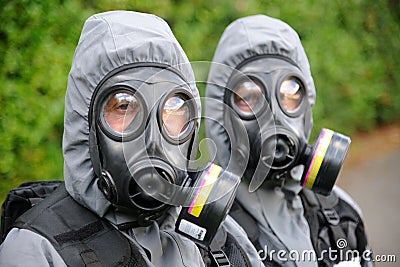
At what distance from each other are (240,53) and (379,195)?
4419 mm

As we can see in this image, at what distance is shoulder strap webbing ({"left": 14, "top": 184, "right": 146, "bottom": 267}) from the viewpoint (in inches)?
102

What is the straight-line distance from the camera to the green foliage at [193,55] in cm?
434

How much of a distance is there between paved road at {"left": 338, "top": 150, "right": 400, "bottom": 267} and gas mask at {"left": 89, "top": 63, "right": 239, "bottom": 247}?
3637 millimetres

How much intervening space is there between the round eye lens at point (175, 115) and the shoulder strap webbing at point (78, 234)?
17.3 inches

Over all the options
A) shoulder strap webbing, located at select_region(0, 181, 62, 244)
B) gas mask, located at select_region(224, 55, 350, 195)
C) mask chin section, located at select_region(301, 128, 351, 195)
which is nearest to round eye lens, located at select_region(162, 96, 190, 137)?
shoulder strap webbing, located at select_region(0, 181, 62, 244)

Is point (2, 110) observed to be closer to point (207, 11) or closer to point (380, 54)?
point (207, 11)

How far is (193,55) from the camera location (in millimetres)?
5910

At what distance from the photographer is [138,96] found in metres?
2.66

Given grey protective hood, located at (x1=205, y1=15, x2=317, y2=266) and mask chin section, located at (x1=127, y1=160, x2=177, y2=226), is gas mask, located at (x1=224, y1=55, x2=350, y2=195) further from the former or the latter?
mask chin section, located at (x1=127, y1=160, x2=177, y2=226)

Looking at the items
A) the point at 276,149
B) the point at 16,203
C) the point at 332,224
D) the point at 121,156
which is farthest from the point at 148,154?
the point at 332,224

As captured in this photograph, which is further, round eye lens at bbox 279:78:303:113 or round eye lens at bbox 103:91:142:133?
round eye lens at bbox 279:78:303:113

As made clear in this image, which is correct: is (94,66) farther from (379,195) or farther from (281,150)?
(379,195)

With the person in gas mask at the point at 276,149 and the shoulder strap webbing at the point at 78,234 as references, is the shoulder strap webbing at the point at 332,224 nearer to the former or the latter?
the person in gas mask at the point at 276,149

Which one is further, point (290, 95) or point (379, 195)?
point (379, 195)
